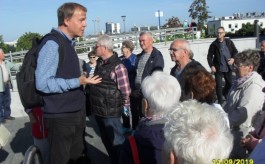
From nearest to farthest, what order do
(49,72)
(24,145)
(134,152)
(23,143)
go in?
(134,152)
(49,72)
(24,145)
(23,143)

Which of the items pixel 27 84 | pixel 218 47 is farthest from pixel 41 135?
pixel 218 47

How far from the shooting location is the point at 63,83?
288 cm

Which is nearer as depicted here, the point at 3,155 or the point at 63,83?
the point at 63,83

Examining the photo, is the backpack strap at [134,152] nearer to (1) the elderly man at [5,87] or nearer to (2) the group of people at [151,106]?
(2) the group of people at [151,106]

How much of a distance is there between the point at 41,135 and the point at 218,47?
510cm

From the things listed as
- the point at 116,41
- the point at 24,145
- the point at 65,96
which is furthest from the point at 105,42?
the point at 116,41

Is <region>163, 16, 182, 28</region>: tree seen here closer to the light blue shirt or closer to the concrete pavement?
the concrete pavement

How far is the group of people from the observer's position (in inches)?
70.6

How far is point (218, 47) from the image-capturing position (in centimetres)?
744

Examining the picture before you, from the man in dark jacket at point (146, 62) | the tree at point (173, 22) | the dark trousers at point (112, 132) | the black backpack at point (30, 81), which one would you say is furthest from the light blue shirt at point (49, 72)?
the tree at point (173, 22)

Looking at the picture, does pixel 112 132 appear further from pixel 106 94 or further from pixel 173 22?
pixel 173 22

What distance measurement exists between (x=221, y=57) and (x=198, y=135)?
5.96 m

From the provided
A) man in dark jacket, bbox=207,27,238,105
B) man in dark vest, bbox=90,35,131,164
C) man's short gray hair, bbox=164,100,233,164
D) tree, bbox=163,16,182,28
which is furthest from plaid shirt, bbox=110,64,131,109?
tree, bbox=163,16,182,28

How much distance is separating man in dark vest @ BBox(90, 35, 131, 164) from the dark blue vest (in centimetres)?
84
